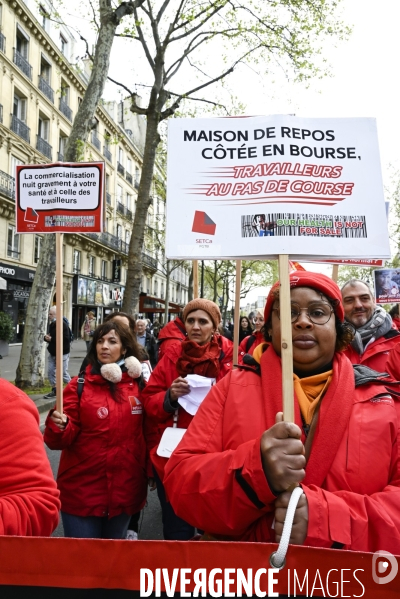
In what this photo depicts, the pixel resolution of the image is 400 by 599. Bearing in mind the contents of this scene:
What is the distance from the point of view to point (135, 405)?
309cm

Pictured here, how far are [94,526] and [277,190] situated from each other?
2.24m

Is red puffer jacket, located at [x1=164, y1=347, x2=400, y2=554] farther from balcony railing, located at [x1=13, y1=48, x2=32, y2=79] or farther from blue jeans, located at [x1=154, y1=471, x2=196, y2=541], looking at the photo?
balcony railing, located at [x1=13, y1=48, x2=32, y2=79]

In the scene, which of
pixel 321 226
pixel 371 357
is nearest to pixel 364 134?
pixel 321 226

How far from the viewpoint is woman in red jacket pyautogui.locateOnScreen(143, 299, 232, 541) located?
307cm

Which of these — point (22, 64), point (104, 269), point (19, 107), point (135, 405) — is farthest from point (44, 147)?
point (135, 405)

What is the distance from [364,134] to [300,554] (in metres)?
1.53

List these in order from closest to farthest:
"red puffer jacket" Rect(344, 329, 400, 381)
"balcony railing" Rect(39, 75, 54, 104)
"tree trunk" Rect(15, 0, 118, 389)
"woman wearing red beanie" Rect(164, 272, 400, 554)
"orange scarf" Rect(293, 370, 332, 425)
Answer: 1. "woman wearing red beanie" Rect(164, 272, 400, 554)
2. "orange scarf" Rect(293, 370, 332, 425)
3. "red puffer jacket" Rect(344, 329, 400, 381)
4. "tree trunk" Rect(15, 0, 118, 389)
5. "balcony railing" Rect(39, 75, 54, 104)

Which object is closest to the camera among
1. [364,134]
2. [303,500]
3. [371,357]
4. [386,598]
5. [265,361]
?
[386,598]

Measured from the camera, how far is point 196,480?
1.53m

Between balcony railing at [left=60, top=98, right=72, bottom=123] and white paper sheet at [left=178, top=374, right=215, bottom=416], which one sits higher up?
balcony railing at [left=60, top=98, right=72, bottom=123]

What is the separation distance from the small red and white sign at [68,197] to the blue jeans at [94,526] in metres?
1.94

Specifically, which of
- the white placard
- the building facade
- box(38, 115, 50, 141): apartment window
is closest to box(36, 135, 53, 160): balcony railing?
the building facade

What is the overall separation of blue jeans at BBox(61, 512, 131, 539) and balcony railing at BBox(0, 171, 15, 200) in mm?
22469

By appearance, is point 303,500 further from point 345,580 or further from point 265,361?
point 265,361
